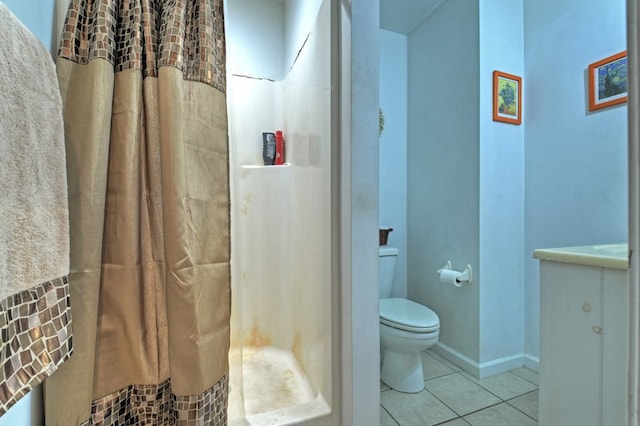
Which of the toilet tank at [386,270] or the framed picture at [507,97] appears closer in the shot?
the framed picture at [507,97]

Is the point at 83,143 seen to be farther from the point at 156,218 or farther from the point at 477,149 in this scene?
the point at 477,149

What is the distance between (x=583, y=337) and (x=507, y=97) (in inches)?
59.3

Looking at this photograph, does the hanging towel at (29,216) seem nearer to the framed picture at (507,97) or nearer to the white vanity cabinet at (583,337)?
the white vanity cabinet at (583,337)

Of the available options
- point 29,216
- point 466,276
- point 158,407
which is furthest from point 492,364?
point 29,216

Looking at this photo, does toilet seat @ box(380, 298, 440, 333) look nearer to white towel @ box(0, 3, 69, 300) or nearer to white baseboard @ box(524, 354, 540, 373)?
white baseboard @ box(524, 354, 540, 373)

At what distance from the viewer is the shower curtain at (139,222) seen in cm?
70

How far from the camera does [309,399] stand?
1.18 meters

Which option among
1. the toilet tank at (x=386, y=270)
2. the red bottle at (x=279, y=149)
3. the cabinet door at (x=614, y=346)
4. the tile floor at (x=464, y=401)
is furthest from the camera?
the toilet tank at (x=386, y=270)

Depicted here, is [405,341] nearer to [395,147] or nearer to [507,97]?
[395,147]

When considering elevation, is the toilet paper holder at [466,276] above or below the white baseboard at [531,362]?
above

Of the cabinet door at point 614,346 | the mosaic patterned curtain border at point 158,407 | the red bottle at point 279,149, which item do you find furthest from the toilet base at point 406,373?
the red bottle at point 279,149

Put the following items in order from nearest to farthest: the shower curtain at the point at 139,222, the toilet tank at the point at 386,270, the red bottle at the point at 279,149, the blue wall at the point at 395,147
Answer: the shower curtain at the point at 139,222, the red bottle at the point at 279,149, the toilet tank at the point at 386,270, the blue wall at the point at 395,147

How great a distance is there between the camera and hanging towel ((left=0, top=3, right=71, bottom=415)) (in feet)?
1.30

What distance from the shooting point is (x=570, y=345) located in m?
1.05
